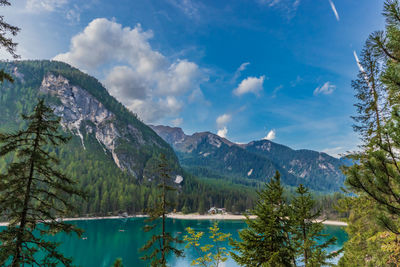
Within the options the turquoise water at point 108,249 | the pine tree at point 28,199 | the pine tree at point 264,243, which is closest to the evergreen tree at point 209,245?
the pine tree at point 264,243

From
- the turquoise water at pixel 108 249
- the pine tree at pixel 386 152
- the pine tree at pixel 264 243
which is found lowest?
the turquoise water at pixel 108 249

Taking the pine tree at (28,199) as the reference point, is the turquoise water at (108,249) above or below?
below

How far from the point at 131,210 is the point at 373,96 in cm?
14148

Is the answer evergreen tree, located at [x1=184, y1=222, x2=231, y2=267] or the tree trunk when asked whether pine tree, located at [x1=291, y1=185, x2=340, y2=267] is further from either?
the tree trunk

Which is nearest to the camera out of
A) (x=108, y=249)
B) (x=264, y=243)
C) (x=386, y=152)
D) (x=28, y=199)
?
(x=386, y=152)

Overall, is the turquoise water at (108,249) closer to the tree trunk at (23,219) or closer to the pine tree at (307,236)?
the pine tree at (307,236)

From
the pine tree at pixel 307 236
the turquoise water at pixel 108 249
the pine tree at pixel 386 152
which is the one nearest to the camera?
the pine tree at pixel 386 152

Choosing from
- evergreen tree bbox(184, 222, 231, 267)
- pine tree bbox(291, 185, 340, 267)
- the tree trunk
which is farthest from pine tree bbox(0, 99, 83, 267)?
pine tree bbox(291, 185, 340, 267)

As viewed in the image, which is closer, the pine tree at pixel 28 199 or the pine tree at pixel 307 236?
the pine tree at pixel 28 199

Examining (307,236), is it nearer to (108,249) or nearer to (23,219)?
(23,219)

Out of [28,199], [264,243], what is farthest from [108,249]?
[264,243]

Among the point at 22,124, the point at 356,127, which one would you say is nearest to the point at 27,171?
the point at 356,127

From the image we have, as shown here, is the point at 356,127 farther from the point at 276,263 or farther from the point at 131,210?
the point at 131,210

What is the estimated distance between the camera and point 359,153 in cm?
1108
